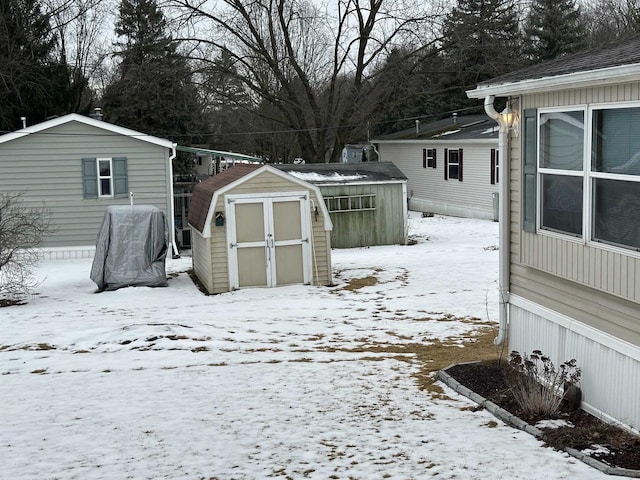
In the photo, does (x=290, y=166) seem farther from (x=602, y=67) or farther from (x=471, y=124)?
(x=602, y=67)

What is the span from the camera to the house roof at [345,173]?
22906mm

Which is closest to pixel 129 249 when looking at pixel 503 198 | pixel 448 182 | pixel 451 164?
pixel 503 198

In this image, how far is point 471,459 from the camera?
608 centimetres

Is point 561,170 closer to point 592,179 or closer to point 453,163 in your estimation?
point 592,179

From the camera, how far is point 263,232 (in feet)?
52.7

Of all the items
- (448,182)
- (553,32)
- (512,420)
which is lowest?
(512,420)

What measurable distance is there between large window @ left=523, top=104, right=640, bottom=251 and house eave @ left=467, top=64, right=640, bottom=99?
243mm

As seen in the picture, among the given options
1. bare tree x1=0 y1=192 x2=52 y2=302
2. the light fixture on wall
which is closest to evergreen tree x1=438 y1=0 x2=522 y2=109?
bare tree x1=0 y1=192 x2=52 y2=302

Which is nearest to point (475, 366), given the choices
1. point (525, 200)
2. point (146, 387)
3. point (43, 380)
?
point (525, 200)

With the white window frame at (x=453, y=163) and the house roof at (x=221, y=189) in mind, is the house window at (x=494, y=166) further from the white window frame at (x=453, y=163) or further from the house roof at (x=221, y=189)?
the house roof at (x=221, y=189)

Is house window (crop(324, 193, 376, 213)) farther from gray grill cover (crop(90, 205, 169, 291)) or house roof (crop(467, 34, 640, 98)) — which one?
house roof (crop(467, 34, 640, 98))

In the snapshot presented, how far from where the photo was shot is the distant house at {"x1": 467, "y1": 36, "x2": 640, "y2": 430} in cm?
634

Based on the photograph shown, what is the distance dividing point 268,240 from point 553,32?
31.2 meters

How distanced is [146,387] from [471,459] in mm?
4132
